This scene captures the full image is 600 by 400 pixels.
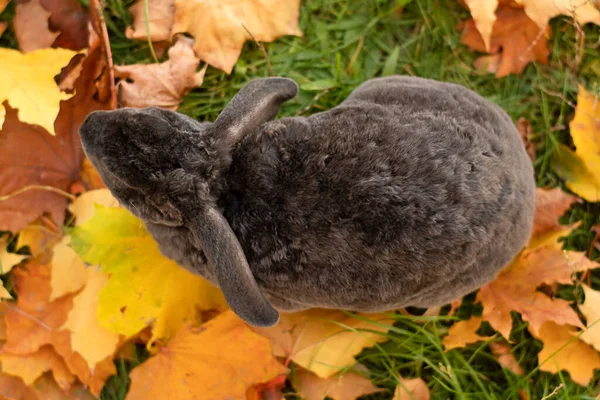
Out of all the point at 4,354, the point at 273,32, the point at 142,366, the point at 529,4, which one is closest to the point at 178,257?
the point at 142,366

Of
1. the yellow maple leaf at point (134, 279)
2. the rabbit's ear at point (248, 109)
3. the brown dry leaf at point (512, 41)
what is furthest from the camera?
the brown dry leaf at point (512, 41)

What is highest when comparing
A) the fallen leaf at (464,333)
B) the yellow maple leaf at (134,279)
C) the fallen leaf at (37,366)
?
the yellow maple leaf at (134,279)

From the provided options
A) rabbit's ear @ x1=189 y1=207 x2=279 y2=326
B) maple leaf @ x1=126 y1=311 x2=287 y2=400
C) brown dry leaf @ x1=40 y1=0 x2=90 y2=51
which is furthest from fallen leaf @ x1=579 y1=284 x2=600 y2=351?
brown dry leaf @ x1=40 y1=0 x2=90 y2=51

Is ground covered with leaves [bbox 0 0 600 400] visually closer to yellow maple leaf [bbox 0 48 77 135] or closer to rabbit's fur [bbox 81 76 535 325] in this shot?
yellow maple leaf [bbox 0 48 77 135]

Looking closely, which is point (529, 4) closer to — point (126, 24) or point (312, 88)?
point (312, 88)

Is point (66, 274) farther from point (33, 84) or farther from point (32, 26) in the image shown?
point (32, 26)

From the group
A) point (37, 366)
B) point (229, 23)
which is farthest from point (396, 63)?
point (37, 366)

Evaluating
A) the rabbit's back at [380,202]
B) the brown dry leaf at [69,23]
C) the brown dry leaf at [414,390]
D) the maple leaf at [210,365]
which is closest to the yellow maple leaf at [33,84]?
the brown dry leaf at [69,23]

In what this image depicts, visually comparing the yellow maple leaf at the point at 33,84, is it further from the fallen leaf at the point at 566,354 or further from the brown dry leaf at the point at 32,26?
the fallen leaf at the point at 566,354
